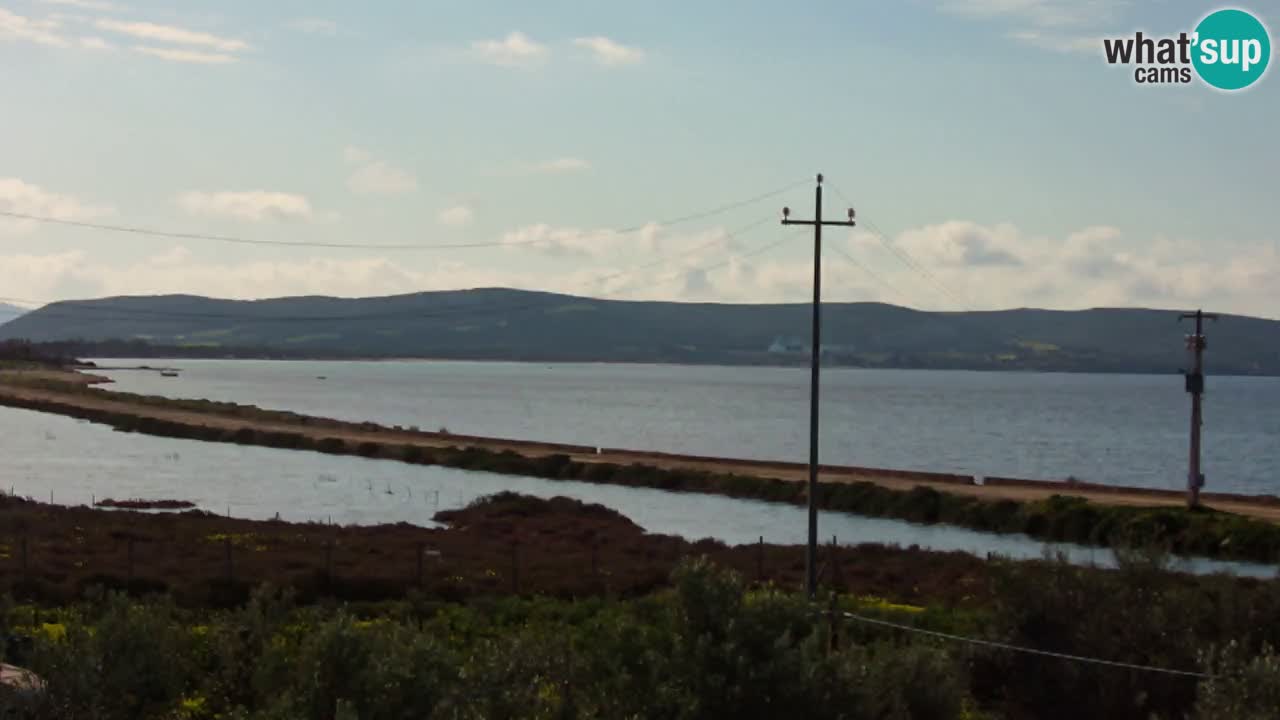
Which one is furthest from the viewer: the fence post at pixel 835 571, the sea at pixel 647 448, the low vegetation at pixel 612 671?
the sea at pixel 647 448

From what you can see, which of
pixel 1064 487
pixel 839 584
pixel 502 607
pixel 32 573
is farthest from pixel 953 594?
pixel 1064 487

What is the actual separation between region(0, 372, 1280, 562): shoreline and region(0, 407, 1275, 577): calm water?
2067 mm

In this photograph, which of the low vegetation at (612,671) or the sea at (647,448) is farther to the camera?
the sea at (647,448)

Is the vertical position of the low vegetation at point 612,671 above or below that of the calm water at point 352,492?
above

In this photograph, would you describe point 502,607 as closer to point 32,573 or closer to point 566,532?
point 32,573

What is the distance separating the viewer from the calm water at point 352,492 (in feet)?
227

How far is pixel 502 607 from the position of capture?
121 ft

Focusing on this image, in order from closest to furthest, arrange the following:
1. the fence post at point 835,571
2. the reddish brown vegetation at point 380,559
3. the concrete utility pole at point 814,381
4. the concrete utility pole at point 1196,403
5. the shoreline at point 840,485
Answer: the concrete utility pole at point 814,381 → the reddish brown vegetation at point 380,559 → the fence post at point 835,571 → the shoreline at point 840,485 → the concrete utility pole at point 1196,403

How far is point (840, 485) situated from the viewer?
84.2m

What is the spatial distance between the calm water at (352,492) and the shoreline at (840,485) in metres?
2.07

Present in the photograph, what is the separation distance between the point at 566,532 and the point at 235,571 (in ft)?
79.7

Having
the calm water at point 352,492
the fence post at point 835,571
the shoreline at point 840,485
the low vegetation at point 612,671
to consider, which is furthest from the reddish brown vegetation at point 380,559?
the low vegetation at point 612,671

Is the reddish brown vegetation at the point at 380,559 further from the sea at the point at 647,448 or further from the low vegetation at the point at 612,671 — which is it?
the low vegetation at the point at 612,671

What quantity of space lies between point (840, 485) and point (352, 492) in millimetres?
30085
